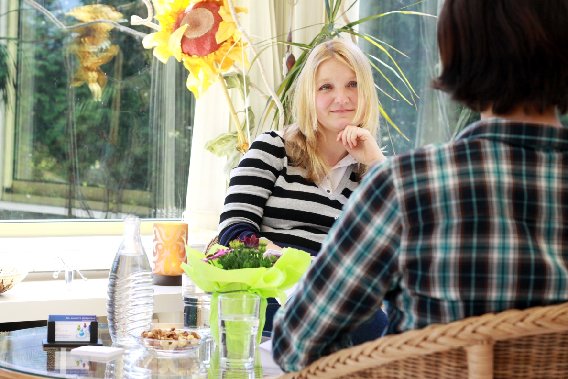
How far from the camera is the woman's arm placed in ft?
8.55

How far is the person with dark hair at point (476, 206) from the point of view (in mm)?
1042

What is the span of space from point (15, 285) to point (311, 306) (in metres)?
1.73

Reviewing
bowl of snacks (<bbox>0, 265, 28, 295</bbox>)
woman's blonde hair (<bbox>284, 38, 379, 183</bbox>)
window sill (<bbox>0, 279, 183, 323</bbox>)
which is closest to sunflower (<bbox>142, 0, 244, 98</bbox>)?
woman's blonde hair (<bbox>284, 38, 379, 183</bbox>)

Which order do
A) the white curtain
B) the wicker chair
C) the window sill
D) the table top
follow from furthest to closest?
1. the white curtain
2. the window sill
3. the table top
4. the wicker chair

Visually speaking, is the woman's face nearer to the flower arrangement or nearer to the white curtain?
the white curtain

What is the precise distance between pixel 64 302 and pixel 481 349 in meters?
1.81

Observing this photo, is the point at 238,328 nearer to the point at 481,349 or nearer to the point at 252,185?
the point at 481,349

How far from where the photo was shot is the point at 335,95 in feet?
8.96

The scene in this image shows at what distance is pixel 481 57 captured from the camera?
107 cm

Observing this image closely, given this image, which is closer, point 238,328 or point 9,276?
point 238,328

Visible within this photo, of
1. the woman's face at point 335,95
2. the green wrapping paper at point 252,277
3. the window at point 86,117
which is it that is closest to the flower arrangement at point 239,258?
the green wrapping paper at point 252,277

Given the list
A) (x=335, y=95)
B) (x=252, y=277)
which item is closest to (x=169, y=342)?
(x=252, y=277)

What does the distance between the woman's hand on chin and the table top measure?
94cm

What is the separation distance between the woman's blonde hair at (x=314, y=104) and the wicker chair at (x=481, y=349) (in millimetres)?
1661
